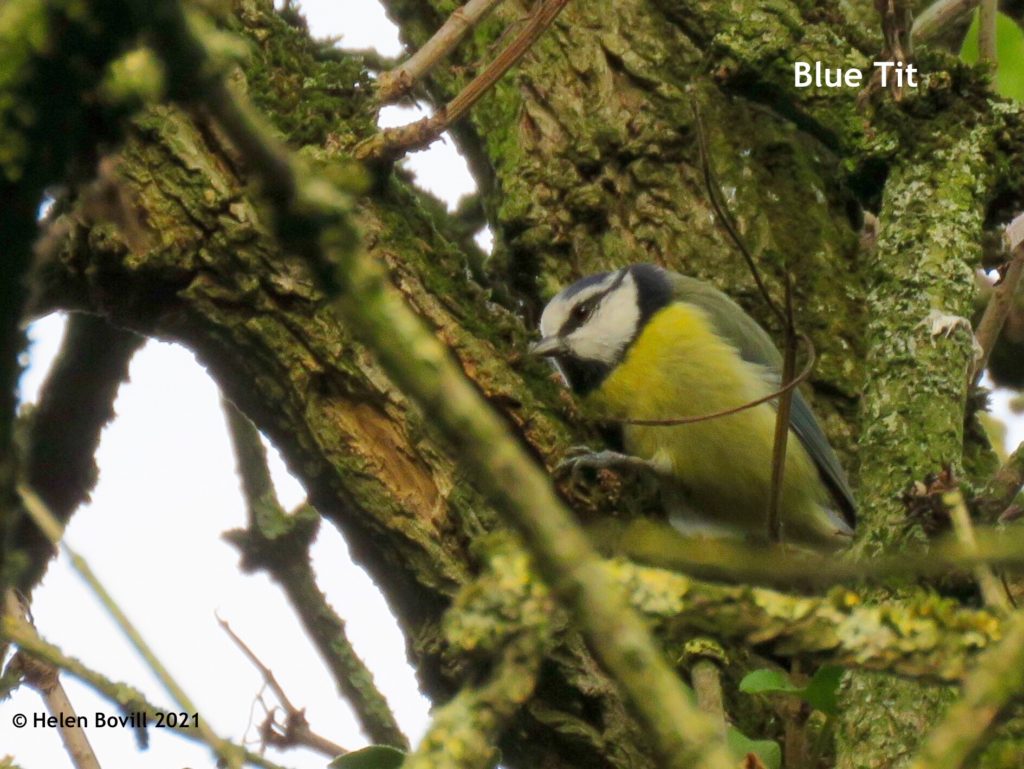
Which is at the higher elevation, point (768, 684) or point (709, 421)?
point (709, 421)

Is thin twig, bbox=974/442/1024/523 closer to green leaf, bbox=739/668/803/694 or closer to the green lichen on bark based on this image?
the green lichen on bark

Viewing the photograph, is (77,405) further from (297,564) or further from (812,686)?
(812,686)

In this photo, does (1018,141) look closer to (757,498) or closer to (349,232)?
(757,498)

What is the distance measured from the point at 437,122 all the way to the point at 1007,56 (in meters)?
1.29

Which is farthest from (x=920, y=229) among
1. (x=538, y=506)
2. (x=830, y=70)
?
(x=538, y=506)

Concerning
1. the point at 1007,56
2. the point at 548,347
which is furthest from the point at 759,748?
the point at 1007,56

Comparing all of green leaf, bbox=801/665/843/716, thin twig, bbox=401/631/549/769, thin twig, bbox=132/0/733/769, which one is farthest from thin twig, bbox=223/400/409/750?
thin twig, bbox=132/0/733/769

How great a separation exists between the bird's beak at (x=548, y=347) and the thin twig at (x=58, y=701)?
3.39ft

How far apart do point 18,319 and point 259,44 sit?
1910 millimetres

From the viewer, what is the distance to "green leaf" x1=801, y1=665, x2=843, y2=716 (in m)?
1.74

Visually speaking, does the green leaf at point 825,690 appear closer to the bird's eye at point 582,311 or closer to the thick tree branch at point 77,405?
the bird's eye at point 582,311

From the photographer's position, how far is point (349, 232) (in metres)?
0.54

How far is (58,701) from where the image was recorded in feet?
5.85

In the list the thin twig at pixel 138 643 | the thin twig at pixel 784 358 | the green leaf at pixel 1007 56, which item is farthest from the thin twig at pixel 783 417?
the green leaf at pixel 1007 56
